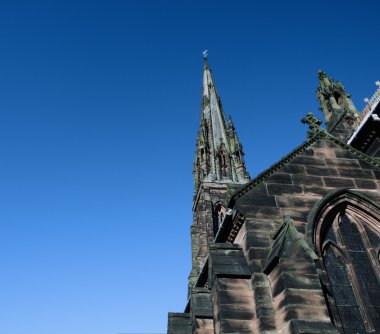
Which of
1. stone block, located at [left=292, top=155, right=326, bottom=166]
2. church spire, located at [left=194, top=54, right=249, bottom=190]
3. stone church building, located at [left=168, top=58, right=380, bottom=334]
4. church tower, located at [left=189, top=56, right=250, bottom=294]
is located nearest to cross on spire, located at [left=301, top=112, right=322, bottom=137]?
stone church building, located at [left=168, top=58, right=380, bottom=334]

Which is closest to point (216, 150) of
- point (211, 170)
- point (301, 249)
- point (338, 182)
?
point (211, 170)

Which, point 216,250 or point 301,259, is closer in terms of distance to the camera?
point 301,259

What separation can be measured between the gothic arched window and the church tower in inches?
772

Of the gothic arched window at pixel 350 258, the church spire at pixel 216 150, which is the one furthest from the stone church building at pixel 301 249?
the church spire at pixel 216 150

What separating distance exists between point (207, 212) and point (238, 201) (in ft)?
85.7

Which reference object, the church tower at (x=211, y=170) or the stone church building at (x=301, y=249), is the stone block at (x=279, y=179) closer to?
the stone church building at (x=301, y=249)

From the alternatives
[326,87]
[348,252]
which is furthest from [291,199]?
[326,87]

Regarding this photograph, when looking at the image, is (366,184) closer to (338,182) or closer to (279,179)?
(338,182)

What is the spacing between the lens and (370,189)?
8523 millimetres

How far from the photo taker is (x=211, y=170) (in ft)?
129

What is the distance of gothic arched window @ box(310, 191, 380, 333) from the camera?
22.0 ft

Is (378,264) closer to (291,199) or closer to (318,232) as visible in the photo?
(318,232)

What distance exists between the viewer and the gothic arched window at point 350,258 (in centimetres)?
670

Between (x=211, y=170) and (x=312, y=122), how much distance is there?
96.5ft
